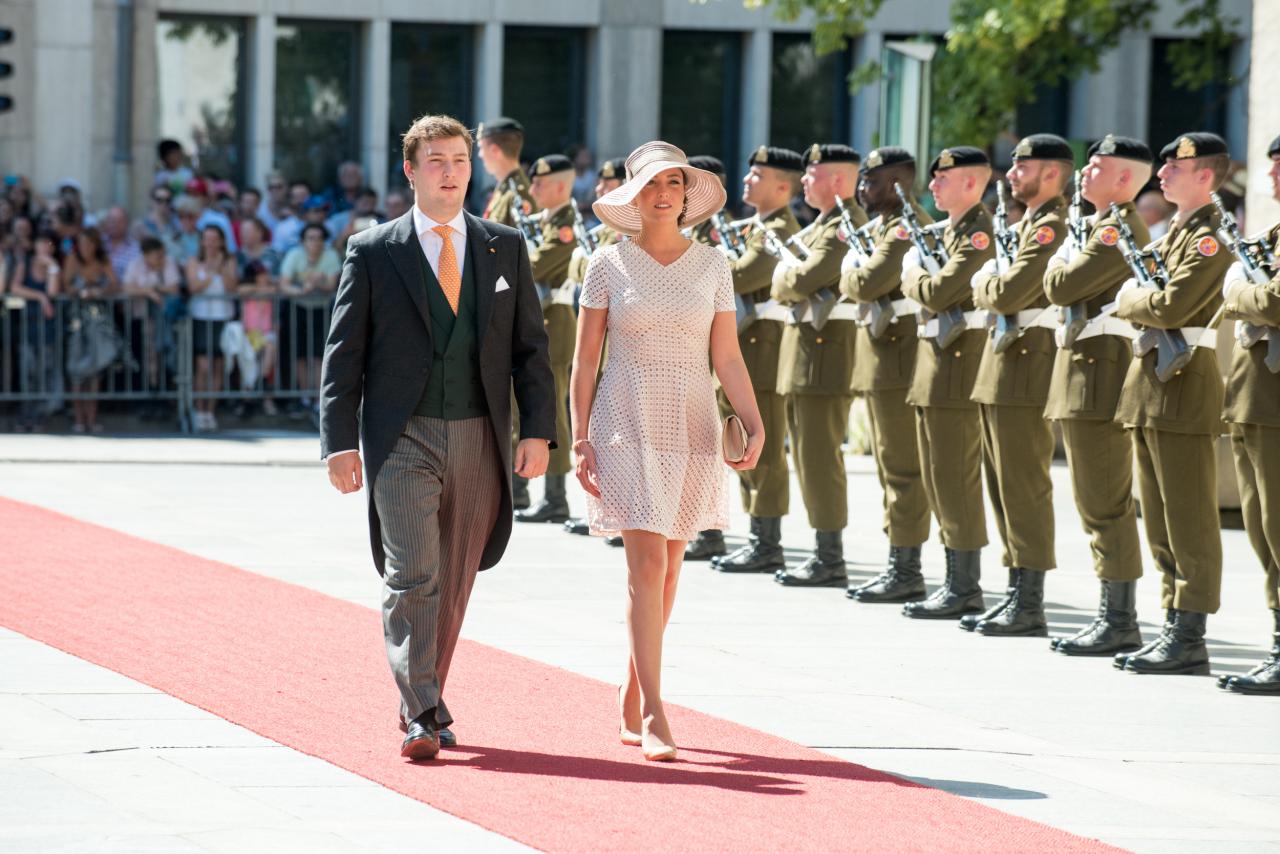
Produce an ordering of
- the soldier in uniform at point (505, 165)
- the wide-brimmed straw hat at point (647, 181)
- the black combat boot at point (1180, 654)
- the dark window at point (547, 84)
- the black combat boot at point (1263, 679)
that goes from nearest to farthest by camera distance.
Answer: the wide-brimmed straw hat at point (647, 181)
the black combat boot at point (1263, 679)
the black combat boot at point (1180, 654)
the soldier in uniform at point (505, 165)
the dark window at point (547, 84)

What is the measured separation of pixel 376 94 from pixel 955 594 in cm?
1709

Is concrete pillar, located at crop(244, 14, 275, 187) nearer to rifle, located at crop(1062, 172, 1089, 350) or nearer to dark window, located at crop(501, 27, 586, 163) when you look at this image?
dark window, located at crop(501, 27, 586, 163)

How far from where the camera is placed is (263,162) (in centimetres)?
2539

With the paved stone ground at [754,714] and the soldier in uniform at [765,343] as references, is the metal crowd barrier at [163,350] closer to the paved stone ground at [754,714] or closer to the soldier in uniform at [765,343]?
the paved stone ground at [754,714]

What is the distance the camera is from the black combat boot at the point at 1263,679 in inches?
328

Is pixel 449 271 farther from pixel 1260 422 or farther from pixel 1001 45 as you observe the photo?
pixel 1001 45

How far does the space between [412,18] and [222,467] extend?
10623 millimetres

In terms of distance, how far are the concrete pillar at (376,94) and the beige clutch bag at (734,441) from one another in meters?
19.2

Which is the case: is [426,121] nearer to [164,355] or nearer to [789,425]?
[789,425]

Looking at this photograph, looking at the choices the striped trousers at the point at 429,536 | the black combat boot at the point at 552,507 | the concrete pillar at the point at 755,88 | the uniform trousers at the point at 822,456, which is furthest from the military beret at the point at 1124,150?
the concrete pillar at the point at 755,88

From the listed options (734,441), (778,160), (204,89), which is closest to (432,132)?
(734,441)

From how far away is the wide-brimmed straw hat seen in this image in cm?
715

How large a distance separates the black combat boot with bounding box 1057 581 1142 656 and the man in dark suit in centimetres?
300

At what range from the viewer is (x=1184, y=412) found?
28.0 feet
